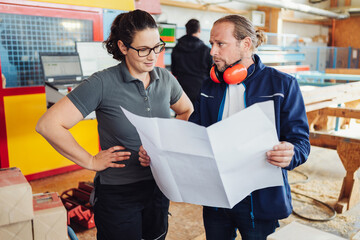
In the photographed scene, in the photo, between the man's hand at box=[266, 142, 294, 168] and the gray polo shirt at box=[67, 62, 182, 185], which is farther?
the gray polo shirt at box=[67, 62, 182, 185]

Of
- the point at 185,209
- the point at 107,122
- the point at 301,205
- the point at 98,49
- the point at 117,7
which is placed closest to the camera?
the point at 107,122

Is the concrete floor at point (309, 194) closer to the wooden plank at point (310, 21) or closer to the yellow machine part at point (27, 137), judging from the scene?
the yellow machine part at point (27, 137)

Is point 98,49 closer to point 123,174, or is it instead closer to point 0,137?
point 0,137

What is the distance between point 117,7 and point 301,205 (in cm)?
318

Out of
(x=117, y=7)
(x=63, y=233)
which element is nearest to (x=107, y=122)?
(x=63, y=233)

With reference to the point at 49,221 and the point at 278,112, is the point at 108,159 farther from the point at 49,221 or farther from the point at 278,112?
the point at 278,112

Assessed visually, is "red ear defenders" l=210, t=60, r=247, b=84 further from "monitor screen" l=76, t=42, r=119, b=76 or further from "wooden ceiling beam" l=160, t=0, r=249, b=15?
"wooden ceiling beam" l=160, t=0, r=249, b=15

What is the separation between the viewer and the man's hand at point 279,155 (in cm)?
114

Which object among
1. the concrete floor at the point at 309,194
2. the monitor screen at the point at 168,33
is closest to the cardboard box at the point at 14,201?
the concrete floor at the point at 309,194

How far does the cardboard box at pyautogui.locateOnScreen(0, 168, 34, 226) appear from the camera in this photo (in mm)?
1215

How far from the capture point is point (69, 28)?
3.97 m

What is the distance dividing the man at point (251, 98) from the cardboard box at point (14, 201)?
756mm

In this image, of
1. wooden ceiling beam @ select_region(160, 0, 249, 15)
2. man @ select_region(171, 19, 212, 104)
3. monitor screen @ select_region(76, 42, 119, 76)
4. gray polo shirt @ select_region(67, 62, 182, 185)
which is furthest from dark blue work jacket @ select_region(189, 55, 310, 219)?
wooden ceiling beam @ select_region(160, 0, 249, 15)

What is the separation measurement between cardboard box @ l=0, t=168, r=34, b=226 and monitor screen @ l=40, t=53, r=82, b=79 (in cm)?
220
